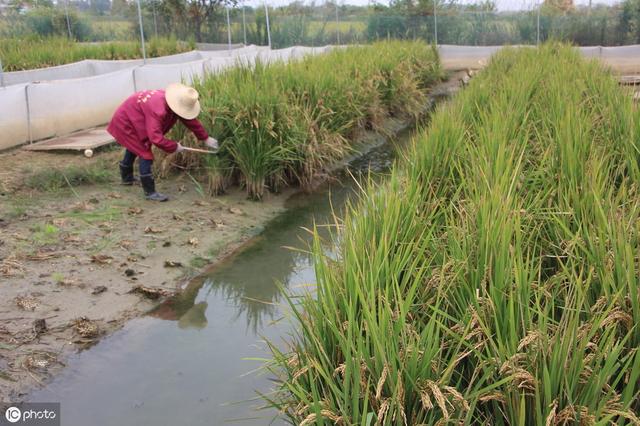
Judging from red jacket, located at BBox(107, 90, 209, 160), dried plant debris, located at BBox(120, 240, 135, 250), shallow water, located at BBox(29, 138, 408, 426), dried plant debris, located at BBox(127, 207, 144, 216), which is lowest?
shallow water, located at BBox(29, 138, 408, 426)

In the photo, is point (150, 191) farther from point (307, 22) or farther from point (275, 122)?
point (307, 22)

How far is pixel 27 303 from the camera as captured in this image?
363 centimetres

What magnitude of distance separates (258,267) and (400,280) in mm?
1968

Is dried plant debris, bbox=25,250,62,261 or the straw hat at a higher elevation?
the straw hat

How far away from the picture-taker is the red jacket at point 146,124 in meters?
5.18

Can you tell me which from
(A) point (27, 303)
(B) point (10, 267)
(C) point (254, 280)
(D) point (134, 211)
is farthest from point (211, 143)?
(A) point (27, 303)

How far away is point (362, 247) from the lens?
2.73 meters

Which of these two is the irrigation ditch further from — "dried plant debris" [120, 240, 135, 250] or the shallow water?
"dried plant debris" [120, 240, 135, 250]

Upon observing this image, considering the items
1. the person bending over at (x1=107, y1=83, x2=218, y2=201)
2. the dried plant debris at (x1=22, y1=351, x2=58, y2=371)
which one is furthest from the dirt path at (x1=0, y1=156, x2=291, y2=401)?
the person bending over at (x1=107, y1=83, x2=218, y2=201)

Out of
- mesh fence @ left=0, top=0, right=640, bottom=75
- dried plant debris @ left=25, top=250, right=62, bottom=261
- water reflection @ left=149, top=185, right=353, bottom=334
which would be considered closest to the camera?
water reflection @ left=149, top=185, right=353, bottom=334

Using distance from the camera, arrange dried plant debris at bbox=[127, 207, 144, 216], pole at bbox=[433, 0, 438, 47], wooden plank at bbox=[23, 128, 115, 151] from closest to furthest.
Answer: dried plant debris at bbox=[127, 207, 144, 216] < wooden plank at bbox=[23, 128, 115, 151] < pole at bbox=[433, 0, 438, 47]

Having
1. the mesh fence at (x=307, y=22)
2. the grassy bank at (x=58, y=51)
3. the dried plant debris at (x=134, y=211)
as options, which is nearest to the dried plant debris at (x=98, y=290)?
the dried plant debris at (x=134, y=211)

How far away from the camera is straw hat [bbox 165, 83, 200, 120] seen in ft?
16.8

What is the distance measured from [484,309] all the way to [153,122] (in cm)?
359
